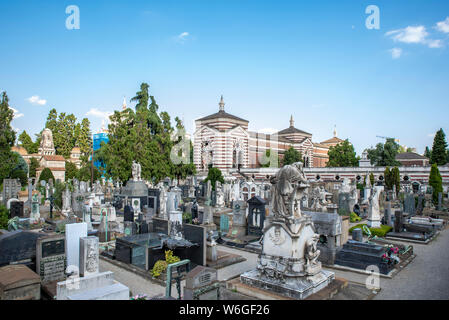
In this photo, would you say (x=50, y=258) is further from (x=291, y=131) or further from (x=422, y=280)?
(x=291, y=131)

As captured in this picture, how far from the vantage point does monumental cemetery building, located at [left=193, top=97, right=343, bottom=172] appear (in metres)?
45.7

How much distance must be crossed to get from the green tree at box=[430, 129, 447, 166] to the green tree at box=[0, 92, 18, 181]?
56.7m

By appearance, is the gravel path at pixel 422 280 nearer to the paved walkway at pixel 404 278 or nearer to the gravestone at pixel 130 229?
the paved walkway at pixel 404 278

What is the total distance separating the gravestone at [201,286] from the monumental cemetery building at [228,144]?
39.0m

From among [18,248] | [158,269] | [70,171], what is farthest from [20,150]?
[158,269]

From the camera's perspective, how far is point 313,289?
20.4ft

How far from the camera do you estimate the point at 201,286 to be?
585cm

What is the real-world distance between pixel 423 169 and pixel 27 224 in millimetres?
41552

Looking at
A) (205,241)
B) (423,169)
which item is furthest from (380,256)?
(423,169)

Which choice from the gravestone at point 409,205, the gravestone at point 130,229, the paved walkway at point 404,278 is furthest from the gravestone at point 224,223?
the gravestone at point 409,205

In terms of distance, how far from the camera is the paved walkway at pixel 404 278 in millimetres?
7219

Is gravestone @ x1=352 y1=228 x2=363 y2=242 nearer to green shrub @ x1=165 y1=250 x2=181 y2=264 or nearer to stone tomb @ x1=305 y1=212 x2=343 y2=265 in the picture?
stone tomb @ x1=305 y1=212 x2=343 y2=265

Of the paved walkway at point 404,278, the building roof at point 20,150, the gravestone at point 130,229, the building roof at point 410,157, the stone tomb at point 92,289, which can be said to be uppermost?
the building roof at point 20,150
